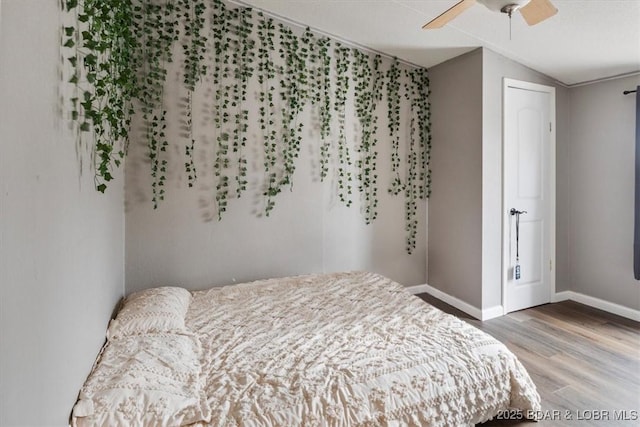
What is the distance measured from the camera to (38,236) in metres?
1.04

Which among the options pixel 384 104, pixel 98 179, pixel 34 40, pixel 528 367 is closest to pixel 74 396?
pixel 98 179

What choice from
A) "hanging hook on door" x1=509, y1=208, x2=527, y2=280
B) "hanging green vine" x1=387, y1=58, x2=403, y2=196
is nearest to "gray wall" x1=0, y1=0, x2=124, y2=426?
"hanging green vine" x1=387, y1=58, x2=403, y2=196

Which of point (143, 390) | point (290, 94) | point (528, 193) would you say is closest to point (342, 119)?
point (290, 94)

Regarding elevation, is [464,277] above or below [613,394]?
above

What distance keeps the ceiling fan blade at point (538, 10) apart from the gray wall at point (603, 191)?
2038 millimetres

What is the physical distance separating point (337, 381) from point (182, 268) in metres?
1.90

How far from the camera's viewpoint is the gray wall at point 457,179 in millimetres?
3328

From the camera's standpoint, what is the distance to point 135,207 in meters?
2.82

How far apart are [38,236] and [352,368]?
4.43 ft

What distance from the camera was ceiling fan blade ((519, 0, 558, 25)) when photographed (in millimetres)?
1919

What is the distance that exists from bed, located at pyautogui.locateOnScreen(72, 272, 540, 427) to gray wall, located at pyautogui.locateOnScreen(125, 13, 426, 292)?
0.56 metres

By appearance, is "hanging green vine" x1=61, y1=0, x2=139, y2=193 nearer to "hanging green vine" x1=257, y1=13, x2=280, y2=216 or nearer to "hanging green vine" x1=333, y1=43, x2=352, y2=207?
"hanging green vine" x1=257, y1=13, x2=280, y2=216

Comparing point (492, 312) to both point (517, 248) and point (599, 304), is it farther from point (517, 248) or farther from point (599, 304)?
point (599, 304)

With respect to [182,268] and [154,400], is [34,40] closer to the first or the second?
[154,400]
